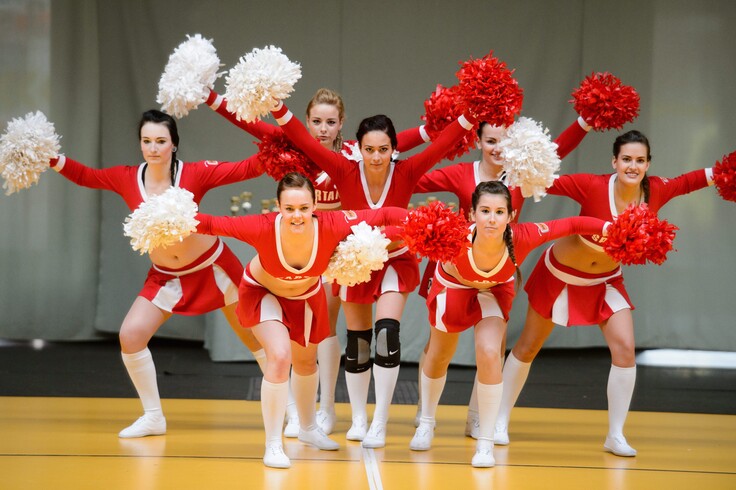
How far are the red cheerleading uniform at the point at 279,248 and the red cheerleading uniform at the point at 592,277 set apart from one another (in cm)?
101

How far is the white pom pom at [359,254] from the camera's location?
4105mm

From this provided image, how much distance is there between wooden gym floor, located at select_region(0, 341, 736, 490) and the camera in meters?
4.13

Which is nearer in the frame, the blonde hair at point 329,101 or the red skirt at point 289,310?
the red skirt at point 289,310

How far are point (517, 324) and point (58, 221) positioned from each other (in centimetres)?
373

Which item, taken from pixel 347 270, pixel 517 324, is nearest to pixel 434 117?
pixel 347 270

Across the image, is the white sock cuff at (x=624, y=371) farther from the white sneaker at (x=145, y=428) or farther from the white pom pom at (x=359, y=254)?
the white sneaker at (x=145, y=428)

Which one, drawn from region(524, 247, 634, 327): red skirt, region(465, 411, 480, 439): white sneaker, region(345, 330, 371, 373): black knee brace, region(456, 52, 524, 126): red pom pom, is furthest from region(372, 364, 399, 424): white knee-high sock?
region(456, 52, 524, 126): red pom pom

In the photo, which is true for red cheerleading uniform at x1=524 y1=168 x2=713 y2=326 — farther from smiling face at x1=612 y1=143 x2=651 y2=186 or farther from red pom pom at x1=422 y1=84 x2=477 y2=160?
red pom pom at x1=422 y1=84 x2=477 y2=160

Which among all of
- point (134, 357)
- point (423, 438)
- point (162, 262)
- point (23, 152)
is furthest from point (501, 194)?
point (23, 152)

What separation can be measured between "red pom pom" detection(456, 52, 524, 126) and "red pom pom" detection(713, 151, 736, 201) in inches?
40.6

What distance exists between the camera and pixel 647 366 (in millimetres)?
7582

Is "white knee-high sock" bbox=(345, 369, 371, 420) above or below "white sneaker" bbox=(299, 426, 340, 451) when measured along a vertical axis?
above

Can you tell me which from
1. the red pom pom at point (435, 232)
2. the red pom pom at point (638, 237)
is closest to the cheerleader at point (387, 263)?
the red pom pom at point (435, 232)

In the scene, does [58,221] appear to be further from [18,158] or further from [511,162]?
[511,162]
